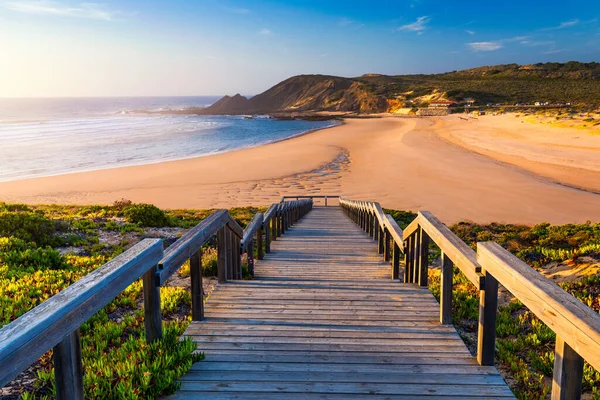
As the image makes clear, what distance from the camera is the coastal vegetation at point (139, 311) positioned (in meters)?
3.08

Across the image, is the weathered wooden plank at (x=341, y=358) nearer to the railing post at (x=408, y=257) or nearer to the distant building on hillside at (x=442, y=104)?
the railing post at (x=408, y=257)

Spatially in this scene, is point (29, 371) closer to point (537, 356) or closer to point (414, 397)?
point (414, 397)

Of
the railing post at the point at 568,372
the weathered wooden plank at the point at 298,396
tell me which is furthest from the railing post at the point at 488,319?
the railing post at the point at 568,372

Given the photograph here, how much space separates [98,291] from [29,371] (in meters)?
1.90

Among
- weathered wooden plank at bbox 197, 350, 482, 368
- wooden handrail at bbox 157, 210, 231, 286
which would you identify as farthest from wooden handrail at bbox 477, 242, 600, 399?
wooden handrail at bbox 157, 210, 231, 286

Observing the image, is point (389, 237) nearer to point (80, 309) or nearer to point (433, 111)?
point (80, 309)

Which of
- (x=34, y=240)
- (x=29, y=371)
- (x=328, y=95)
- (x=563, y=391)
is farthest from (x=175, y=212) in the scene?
(x=328, y=95)

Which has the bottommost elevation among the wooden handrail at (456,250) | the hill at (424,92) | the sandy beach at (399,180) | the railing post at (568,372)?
the sandy beach at (399,180)

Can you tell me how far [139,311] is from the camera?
4.98 meters

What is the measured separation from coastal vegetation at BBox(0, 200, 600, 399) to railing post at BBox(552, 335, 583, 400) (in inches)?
52.6

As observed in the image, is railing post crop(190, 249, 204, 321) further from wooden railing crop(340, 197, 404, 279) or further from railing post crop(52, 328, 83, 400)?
wooden railing crop(340, 197, 404, 279)

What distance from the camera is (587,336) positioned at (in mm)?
1899

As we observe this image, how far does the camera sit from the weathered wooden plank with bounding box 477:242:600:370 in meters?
1.90

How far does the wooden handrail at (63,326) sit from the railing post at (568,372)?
2299mm
